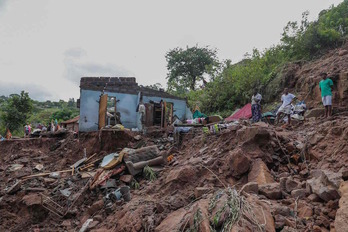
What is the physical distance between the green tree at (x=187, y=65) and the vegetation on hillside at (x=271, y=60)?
6346 mm

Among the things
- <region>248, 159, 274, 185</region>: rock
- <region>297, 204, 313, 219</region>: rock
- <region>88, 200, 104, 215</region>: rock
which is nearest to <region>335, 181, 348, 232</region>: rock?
<region>297, 204, 313, 219</region>: rock

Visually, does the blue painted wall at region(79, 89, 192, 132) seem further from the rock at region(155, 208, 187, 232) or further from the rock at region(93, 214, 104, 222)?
the rock at region(155, 208, 187, 232)

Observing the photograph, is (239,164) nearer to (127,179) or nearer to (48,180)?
(127,179)

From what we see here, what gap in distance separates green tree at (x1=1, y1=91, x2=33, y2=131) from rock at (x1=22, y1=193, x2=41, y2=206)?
16.0m

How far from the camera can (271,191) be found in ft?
10.5

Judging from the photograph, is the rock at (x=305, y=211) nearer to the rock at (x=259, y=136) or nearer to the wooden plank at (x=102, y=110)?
the rock at (x=259, y=136)

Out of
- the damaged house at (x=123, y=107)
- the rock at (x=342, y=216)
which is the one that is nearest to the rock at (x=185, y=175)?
the rock at (x=342, y=216)

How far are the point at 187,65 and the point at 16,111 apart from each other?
16837 millimetres

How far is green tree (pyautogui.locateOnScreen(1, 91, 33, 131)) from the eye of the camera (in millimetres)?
20938

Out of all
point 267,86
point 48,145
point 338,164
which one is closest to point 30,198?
point 48,145

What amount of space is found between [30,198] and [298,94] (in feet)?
39.0

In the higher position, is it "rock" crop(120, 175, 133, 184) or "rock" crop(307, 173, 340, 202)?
"rock" crop(307, 173, 340, 202)

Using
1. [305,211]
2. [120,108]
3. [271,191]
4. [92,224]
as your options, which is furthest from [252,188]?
[120,108]

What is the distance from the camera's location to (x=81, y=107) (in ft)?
39.1
